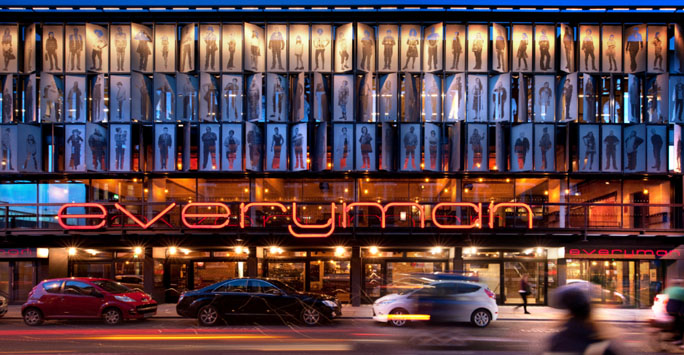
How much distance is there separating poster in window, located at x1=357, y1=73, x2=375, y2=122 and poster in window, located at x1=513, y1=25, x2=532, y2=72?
6566 mm

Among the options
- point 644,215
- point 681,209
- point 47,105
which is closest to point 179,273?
point 47,105

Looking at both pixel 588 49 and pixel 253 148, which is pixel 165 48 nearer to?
pixel 253 148

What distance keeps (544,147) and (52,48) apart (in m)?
22.8

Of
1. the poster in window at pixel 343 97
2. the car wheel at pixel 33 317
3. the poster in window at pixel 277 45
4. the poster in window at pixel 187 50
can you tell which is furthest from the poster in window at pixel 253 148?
the car wheel at pixel 33 317

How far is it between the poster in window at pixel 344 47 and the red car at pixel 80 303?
12.9 m

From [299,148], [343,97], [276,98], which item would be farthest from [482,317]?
[276,98]

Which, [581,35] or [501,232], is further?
[581,35]

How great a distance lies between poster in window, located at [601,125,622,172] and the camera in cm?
2208

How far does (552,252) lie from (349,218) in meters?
8.99

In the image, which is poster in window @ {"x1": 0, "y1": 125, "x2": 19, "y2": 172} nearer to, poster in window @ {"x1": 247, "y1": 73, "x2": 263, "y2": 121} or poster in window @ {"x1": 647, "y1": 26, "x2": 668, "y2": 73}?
poster in window @ {"x1": 247, "y1": 73, "x2": 263, "y2": 121}

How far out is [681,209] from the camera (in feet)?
71.2

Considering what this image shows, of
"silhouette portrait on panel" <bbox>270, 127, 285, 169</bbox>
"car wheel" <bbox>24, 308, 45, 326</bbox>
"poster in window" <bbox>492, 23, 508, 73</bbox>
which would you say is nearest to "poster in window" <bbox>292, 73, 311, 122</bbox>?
"silhouette portrait on panel" <bbox>270, 127, 285, 169</bbox>

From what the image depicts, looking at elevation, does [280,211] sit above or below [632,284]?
above

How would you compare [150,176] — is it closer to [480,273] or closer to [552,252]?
[480,273]
